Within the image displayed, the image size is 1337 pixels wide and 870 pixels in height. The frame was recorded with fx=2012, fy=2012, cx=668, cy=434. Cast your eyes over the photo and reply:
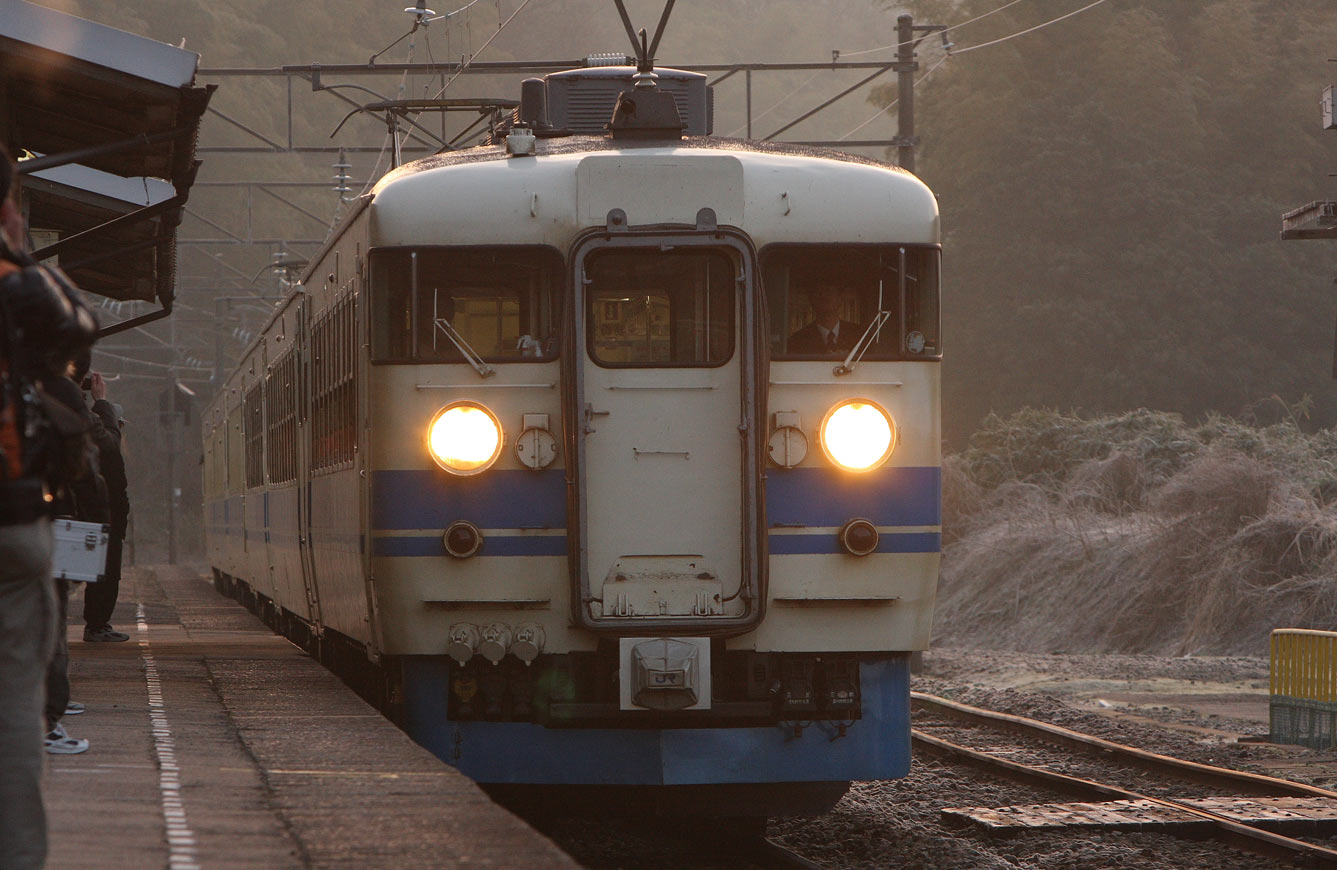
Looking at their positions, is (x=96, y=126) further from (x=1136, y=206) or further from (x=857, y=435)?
(x=1136, y=206)

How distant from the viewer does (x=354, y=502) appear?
8.81 metres

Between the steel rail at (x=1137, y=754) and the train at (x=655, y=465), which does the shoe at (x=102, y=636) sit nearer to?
the train at (x=655, y=465)

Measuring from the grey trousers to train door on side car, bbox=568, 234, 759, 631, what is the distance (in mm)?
3584

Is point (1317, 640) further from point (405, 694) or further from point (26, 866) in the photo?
point (26, 866)

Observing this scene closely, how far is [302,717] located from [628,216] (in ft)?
8.59

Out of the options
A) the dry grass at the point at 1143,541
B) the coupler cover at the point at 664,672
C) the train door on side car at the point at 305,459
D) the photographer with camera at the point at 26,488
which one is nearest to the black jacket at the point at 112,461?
the train door on side car at the point at 305,459

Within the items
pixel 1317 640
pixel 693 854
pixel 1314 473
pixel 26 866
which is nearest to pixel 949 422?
pixel 1314 473

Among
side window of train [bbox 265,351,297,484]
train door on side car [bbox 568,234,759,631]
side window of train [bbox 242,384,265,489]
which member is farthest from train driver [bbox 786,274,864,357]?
side window of train [bbox 242,384,265,489]

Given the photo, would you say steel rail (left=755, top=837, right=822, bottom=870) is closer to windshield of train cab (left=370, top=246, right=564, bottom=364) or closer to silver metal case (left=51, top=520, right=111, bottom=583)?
windshield of train cab (left=370, top=246, right=564, bottom=364)

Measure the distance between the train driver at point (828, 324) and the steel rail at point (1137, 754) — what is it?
13.4 ft

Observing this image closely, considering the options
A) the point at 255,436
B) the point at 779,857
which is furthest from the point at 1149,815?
the point at 255,436

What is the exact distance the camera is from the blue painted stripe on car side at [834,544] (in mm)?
7926

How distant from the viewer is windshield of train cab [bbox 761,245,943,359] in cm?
814

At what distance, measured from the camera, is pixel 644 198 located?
8008 mm
